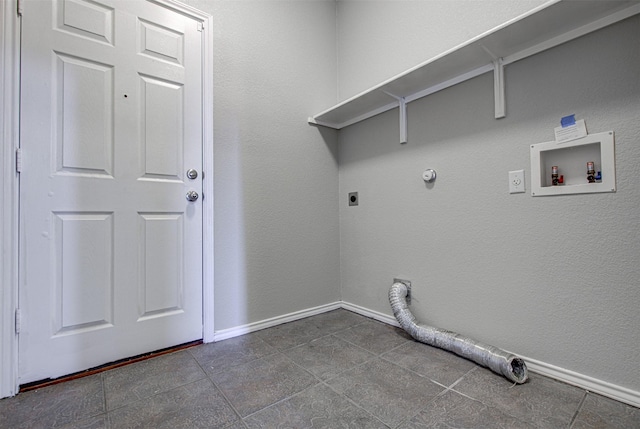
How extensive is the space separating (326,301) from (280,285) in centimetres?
49

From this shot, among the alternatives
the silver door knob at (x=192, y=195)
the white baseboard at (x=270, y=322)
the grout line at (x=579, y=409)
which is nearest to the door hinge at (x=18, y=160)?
the silver door knob at (x=192, y=195)

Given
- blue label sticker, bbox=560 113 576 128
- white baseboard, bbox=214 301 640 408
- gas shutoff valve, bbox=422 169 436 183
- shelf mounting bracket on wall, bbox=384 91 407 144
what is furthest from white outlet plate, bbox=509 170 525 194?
white baseboard, bbox=214 301 640 408

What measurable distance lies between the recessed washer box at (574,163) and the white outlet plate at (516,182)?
0.05 meters

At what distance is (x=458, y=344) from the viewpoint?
5.19ft

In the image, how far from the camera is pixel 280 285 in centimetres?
Answer: 216

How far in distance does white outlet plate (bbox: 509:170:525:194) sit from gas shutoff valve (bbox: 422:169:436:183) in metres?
0.43

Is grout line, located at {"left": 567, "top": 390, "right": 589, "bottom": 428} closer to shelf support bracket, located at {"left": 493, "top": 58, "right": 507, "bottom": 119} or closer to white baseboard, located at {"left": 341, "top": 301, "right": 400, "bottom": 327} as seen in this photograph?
white baseboard, located at {"left": 341, "top": 301, "right": 400, "bottom": 327}

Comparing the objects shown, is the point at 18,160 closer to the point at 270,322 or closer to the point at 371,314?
the point at 270,322

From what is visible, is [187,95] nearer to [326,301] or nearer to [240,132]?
[240,132]

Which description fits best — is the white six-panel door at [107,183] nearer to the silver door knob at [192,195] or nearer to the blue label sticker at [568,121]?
the silver door knob at [192,195]

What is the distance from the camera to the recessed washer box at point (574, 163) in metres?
1.23

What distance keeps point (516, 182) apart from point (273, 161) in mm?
1529

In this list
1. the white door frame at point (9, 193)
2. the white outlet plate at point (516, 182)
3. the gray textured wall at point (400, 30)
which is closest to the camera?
the white door frame at point (9, 193)

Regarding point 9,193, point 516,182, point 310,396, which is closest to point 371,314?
point 310,396
